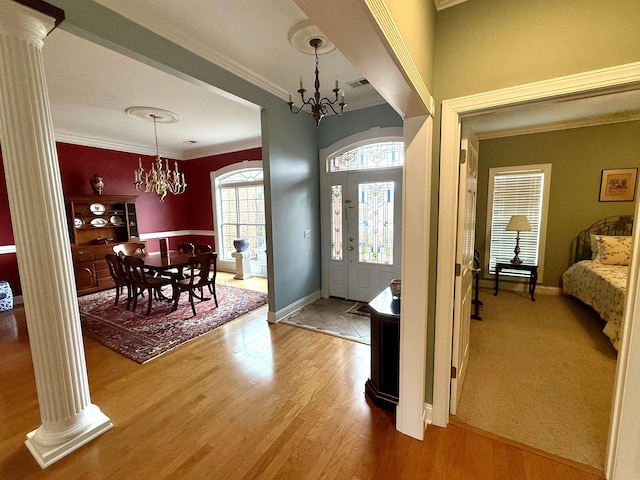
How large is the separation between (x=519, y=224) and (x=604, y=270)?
1111 mm

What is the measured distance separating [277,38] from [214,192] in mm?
4654

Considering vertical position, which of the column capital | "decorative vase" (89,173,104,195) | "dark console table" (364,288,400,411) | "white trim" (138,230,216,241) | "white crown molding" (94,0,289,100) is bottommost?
"dark console table" (364,288,400,411)

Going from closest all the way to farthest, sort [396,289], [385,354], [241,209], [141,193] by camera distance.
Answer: [385,354] < [396,289] < [141,193] < [241,209]

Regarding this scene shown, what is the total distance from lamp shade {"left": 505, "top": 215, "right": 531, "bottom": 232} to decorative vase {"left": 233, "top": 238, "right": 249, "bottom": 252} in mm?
4797

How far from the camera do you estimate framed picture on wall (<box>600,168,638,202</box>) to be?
3.97 meters

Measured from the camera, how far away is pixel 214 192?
6520 millimetres

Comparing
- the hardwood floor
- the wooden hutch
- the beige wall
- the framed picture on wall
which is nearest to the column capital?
the beige wall

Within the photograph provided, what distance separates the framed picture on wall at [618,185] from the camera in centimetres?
397

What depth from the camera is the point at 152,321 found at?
144 inches

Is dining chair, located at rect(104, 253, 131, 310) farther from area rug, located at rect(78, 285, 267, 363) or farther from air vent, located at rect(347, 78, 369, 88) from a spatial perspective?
air vent, located at rect(347, 78, 369, 88)

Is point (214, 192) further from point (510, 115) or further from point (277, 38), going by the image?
point (510, 115)

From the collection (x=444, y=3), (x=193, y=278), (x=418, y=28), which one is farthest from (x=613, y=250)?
(x=193, y=278)

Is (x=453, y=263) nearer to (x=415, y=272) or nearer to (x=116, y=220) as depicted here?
(x=415, y=272)

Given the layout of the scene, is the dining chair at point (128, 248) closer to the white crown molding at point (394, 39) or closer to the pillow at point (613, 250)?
the white crown molding at point (394, 39)
